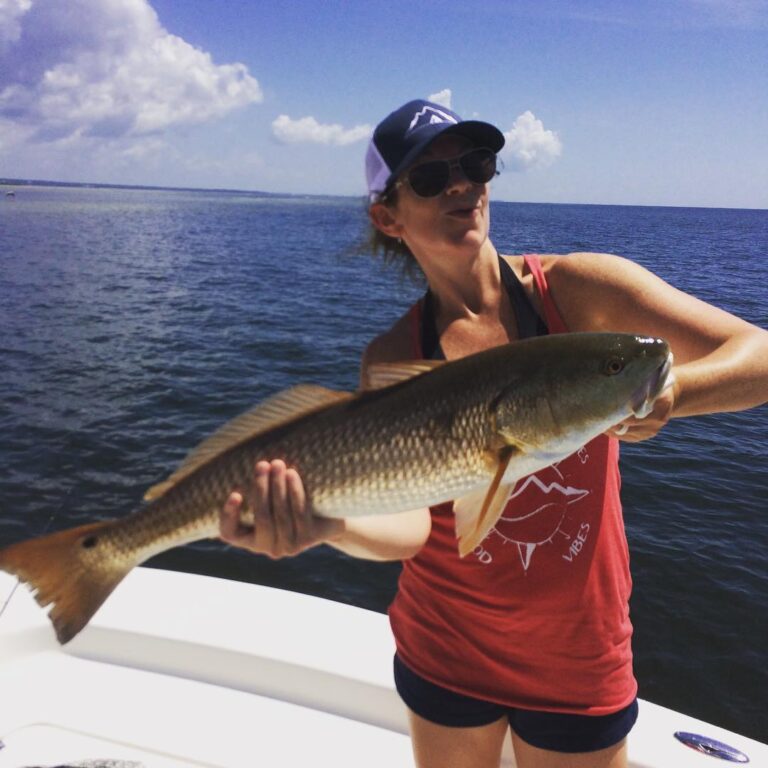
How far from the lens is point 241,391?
1756 centimetres

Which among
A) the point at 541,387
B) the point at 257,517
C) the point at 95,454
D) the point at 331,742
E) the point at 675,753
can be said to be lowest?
the point at 95,454

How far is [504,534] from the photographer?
2529mm

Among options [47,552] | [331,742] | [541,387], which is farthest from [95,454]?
[541,387]

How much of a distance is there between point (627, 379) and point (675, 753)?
7.53ft

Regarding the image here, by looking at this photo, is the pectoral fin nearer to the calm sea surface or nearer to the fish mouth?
the fish mouth

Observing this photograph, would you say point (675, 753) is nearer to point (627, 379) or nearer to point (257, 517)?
point (627, 379)

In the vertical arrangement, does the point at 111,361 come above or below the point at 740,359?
below

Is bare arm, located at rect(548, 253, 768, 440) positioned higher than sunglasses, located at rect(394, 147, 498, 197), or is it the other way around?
sunglasses, located at rect(394, 147, 498, 197)

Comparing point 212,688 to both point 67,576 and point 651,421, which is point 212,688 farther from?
point 651,421

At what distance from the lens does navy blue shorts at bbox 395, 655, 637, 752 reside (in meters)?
2.50

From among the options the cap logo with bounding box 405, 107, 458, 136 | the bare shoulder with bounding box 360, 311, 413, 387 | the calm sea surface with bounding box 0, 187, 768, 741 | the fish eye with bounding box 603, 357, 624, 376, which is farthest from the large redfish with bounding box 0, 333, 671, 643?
the calm sea surface with bounding box 0, 187, 768, 741

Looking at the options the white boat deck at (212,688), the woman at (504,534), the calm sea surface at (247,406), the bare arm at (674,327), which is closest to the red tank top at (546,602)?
the woman at (504,534)

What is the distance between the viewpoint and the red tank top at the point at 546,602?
2.52m

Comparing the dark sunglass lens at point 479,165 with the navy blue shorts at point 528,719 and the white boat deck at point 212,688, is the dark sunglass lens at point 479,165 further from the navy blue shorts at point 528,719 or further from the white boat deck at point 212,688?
the white boat deck at point 212,688
